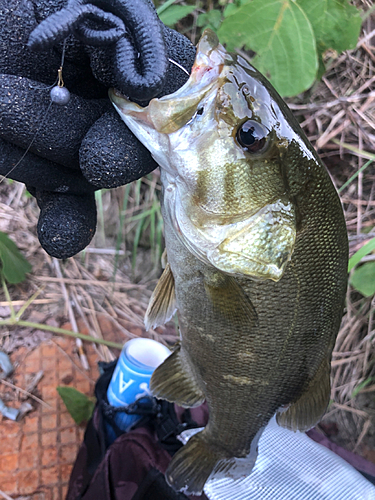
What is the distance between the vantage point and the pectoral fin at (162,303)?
3.09 feet

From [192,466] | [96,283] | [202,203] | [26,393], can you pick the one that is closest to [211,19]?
[202,203]

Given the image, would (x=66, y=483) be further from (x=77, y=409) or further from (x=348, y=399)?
(x=348, y=399)

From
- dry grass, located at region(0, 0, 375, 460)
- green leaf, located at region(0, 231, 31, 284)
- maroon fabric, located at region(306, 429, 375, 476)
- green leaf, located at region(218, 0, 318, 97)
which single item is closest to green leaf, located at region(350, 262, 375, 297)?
dry grass, located at region(0, 0, 375, 460)

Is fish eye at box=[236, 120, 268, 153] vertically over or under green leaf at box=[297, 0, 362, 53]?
under

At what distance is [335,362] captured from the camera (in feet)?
5.99

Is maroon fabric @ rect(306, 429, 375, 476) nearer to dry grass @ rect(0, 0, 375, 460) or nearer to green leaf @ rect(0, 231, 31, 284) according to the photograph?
dry grass @ rect(0, 0, 375, 460)

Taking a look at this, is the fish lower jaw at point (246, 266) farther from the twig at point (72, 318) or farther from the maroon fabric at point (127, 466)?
the twig at point (72, 318)

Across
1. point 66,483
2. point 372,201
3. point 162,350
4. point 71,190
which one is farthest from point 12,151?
point 372,201

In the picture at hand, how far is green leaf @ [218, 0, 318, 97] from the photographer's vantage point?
1.03 metres

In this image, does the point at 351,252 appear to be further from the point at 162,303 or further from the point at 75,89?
the point at 75,89

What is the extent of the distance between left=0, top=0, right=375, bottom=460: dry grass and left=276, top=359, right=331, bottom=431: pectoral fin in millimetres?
958

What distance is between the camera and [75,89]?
2.54ft

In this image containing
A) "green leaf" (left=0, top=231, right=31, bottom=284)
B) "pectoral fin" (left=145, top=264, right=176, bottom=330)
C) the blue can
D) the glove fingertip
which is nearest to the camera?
the glove fingertip

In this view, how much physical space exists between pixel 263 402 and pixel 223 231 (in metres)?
0.55
